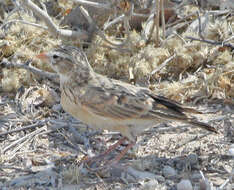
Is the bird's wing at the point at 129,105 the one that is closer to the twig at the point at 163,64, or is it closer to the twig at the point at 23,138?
the twig at the point at 23,138

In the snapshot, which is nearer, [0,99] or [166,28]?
[0,99]

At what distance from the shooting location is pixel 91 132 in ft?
17.7

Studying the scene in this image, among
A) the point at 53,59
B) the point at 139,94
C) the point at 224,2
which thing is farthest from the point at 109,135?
the point at 224,2

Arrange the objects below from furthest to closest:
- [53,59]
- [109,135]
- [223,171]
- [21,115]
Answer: [21,115] → [109,135] → [53,59] → [223,171]

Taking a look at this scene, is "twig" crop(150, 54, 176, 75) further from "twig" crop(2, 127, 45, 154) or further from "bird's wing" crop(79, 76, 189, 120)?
"twig" crop(2, 127, 45, 154)

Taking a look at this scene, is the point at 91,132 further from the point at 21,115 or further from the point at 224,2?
the point at 224,2

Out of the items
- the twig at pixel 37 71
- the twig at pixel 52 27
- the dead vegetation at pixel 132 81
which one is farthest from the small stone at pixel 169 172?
the twig at pixel 52 27

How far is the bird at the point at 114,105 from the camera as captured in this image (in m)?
4.62

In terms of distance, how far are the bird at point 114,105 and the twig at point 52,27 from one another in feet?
5.00

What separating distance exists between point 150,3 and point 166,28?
0.53 meters

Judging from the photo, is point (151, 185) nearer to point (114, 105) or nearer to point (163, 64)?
point (114, 105)

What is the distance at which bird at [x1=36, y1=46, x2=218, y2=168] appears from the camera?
462 centimetres

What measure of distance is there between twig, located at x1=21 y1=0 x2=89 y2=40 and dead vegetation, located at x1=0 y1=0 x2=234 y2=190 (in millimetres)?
70

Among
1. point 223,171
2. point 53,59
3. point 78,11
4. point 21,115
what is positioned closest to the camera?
point 223,171
